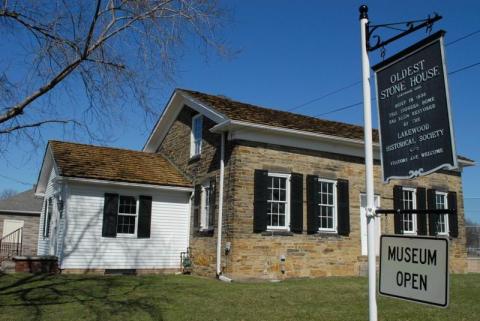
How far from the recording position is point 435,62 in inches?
145

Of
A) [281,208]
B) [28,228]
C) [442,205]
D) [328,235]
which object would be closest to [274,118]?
[281,208]

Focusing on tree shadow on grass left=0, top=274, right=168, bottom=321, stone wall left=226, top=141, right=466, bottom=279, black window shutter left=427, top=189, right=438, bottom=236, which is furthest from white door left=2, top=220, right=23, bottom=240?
black window shutter left=427, top=189, right=438, bottom=236

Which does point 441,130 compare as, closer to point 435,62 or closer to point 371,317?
point 435,62

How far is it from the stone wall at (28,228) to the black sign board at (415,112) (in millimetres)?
29235

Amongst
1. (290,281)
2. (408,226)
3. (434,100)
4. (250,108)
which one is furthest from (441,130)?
(408,226)

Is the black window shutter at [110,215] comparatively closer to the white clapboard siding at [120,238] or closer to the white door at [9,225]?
the white clapboard siding at [120,238]

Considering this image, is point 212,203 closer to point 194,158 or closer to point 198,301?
point 194,158

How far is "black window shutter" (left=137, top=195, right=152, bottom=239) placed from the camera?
1648 centimetres

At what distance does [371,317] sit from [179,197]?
45.7 ft

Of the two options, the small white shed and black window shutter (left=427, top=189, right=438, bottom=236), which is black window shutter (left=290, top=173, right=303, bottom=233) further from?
black window shutter (left=427, top=189, right=438, bottom=236)

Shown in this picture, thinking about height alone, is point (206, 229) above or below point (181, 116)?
below

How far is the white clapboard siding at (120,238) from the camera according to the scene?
15.5m

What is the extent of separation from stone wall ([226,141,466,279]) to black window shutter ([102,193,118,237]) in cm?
407

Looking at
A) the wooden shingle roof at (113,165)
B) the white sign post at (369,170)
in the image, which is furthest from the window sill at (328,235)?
the white sign post at (369,170)
